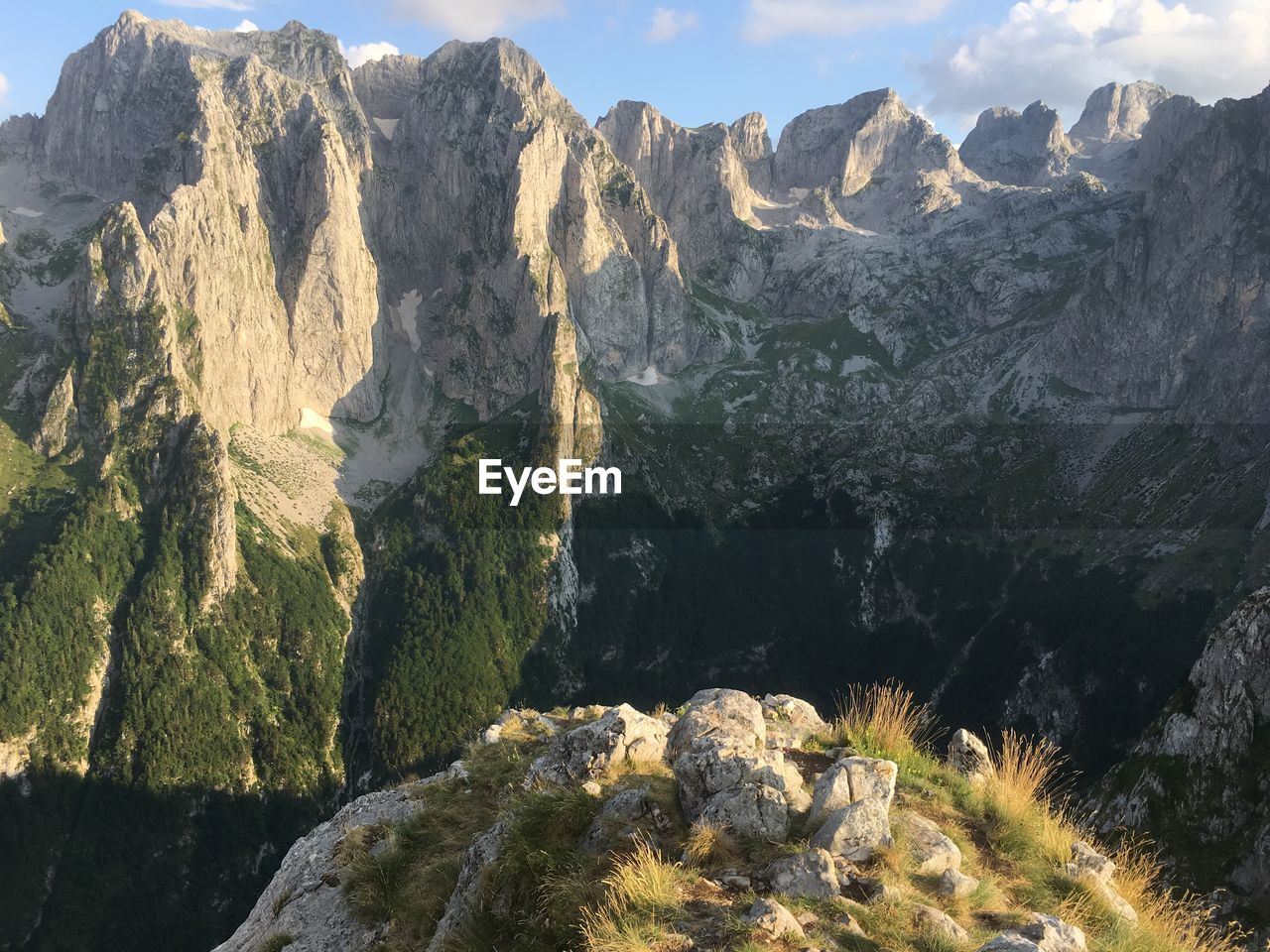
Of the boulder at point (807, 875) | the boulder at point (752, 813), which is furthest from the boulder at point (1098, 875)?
the boulder at point (752, 813)

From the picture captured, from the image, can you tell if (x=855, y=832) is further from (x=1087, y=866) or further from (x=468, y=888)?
(x=468, y=888)

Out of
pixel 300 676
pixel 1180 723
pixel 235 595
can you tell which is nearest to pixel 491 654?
pixel 300 676

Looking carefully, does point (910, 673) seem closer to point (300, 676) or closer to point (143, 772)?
point (300, 676)

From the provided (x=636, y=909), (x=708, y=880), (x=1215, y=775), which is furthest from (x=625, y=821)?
(x=1215, y=775)

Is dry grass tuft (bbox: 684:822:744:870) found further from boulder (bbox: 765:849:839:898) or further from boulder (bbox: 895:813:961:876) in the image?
boulder (bbox: 895:813:961:876)

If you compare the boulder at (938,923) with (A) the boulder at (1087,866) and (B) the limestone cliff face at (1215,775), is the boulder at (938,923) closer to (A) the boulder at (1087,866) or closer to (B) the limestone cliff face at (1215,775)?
(A) the boulder at (1087,866)

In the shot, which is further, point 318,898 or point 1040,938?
point 318,898
